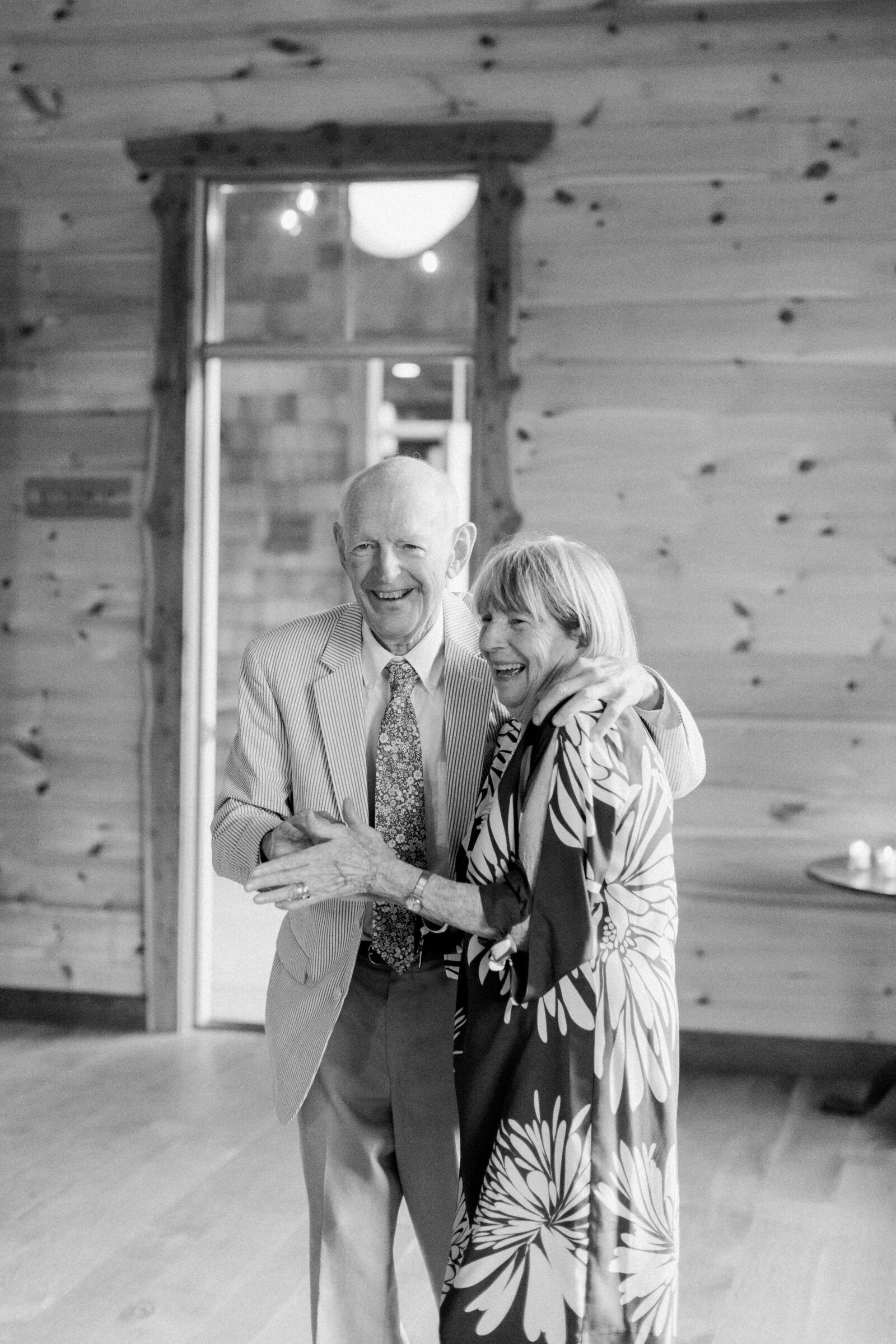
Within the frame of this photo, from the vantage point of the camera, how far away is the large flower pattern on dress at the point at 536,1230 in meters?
1.84

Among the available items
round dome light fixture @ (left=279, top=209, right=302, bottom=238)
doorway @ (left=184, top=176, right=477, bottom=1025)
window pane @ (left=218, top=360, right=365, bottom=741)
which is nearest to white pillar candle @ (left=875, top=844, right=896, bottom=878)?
doorway @ (left=184, top=176, right=477, bottom=1025)

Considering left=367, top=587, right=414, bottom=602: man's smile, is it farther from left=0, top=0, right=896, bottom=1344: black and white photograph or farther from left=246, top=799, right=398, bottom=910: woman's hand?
left=0, top=0, right=896, bottom=1344: black and white photograph

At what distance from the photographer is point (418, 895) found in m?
2.00

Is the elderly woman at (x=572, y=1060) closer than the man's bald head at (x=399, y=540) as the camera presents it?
Yes

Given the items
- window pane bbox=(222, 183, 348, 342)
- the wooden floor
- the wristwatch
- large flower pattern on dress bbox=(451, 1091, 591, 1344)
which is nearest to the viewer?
large flower pattern on dress bbox=(451, 1091, 591, 1344)

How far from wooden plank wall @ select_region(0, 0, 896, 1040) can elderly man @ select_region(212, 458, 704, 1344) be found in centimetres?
262

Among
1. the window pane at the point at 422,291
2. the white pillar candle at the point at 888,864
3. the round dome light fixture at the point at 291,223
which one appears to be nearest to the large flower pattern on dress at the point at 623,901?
the white pillar candle at the point at 888,864

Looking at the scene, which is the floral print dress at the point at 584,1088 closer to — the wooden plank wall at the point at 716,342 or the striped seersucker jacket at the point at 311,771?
the striped seersucker jacket at the point at 311,771

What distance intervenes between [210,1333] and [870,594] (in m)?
3.00

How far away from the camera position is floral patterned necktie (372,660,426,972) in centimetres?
229

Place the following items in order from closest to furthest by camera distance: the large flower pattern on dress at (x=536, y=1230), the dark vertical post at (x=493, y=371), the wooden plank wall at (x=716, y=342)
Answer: the large flower pattern on dress at (x=536, y=1230)
the wooden plank wall at (x=716, y=342)
the dark vertical post at (x=493, y=371)

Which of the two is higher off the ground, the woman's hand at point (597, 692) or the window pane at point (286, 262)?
the window pane at point (286, 262)

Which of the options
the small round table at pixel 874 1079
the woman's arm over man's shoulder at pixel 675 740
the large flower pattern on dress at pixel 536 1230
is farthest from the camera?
the small round table at pixel 874 1079

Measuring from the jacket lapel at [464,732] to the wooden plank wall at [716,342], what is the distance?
2597 mm
